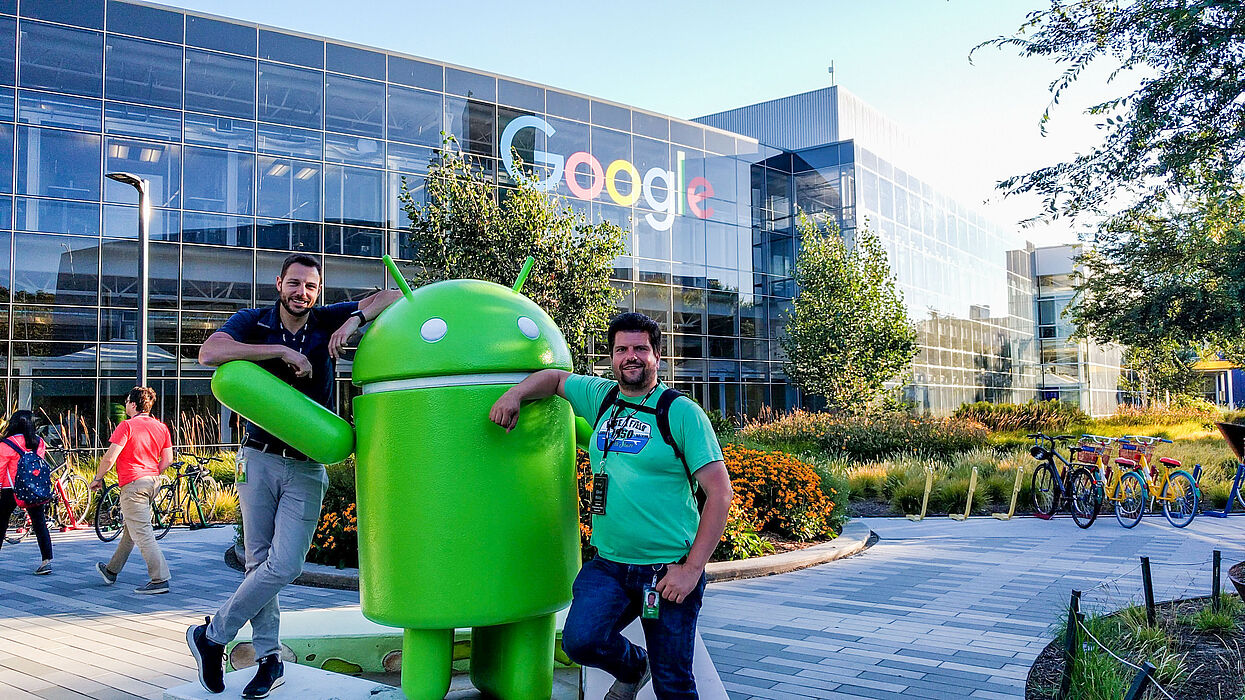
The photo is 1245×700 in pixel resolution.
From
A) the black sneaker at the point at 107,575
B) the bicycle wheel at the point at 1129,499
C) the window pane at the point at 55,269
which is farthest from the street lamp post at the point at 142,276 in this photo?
the bicycle wheel at the point at 1129,499

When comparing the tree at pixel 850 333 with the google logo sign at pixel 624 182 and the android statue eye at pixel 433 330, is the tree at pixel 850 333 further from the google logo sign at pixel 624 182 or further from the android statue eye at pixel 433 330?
the android statue eye at pixel 433 330

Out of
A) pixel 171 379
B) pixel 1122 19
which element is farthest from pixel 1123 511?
pixel 171 379

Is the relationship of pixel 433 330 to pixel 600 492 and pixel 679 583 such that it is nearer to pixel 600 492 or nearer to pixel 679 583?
pixel 600 492

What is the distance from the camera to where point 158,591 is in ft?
25.5

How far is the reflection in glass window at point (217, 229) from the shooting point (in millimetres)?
21219

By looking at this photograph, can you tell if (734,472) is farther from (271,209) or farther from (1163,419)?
(1163,419)

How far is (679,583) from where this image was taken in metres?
3.26

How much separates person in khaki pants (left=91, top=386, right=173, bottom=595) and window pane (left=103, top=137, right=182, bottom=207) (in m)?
14.1

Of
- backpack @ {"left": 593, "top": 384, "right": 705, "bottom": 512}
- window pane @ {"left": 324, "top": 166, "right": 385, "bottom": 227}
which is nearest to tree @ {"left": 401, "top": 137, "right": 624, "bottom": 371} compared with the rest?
window pane @ {"left": 324, "top": 166, "right": 385, "bottom": 227}

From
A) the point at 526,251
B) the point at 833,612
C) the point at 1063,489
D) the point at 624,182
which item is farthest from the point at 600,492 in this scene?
the point at 624,182

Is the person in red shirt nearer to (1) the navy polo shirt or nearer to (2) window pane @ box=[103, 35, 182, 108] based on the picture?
(1) the navy polo shirt

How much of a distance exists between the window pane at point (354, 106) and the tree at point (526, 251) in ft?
30.5

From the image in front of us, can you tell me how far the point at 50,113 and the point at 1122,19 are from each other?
20969 millimetres

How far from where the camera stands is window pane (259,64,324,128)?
22438mm
